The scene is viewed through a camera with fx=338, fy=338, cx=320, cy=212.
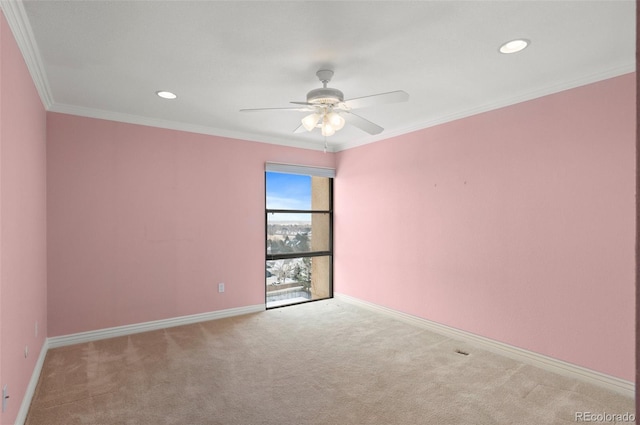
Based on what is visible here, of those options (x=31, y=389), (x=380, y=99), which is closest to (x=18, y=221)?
(x=31, y=389)

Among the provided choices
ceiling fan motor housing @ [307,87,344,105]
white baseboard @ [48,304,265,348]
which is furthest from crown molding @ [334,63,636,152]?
white baseboard @ [48,304,265,348]

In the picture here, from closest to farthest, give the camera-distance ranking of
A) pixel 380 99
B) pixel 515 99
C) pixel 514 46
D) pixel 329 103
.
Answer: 1. pixel 514 46
2. pixel 380 99
3. pixel 329 103
4. pixel 515 99

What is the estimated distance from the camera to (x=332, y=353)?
10.5ft

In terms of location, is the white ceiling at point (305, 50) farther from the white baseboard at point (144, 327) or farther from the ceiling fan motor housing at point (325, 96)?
the white baseboard at point (144, 327)

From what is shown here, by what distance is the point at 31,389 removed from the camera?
95.3 inches

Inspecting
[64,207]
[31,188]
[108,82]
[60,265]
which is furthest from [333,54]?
[60,265]

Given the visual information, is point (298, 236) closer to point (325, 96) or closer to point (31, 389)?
point (325, 96)

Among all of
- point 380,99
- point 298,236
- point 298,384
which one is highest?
point 380,99

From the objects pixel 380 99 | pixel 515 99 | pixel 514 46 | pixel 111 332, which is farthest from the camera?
pixel 111 332

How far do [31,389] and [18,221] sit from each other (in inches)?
49.8

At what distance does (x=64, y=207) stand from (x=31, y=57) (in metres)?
1.62

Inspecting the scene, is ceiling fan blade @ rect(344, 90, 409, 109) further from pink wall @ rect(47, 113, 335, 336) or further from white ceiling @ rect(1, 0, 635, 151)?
pink wall @ rect(47, 113, 335, 336)

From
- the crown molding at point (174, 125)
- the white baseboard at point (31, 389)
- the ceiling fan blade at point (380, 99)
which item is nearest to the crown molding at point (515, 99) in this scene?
the crown molding at point (174, 125)

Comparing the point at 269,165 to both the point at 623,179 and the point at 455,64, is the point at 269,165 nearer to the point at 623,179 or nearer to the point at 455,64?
the point at 455,64
